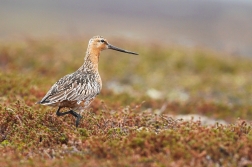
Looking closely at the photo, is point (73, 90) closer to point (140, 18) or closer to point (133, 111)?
point (133, 111)

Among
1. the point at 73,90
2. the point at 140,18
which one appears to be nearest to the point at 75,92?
→ the point at 73,90

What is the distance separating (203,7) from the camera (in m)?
65.2

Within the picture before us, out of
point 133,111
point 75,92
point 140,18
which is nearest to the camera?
point 75,92

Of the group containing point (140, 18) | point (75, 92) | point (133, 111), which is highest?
point (140, 18)

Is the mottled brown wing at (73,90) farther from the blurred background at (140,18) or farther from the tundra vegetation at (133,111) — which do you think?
the blurred background at (140,18)

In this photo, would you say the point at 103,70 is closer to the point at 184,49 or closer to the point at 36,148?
the point at 184,49

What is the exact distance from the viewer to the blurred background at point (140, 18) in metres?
43.7

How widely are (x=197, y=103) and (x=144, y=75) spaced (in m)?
4.90

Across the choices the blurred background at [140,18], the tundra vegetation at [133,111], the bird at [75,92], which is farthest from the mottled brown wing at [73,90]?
the blurred background at [140,18]

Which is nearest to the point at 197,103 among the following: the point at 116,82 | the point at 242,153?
the point at 116,82

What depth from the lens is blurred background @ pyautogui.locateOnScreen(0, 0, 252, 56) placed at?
4369cm

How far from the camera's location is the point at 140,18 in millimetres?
59062

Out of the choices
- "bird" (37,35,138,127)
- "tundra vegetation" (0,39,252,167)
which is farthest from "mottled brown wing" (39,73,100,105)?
"tundra vegetation" (0,39,252,167)

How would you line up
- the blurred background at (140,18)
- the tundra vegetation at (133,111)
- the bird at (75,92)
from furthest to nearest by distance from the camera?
the blurred background at (140,18), the bird at (75,92), the tundra vegetation at (133,111)
